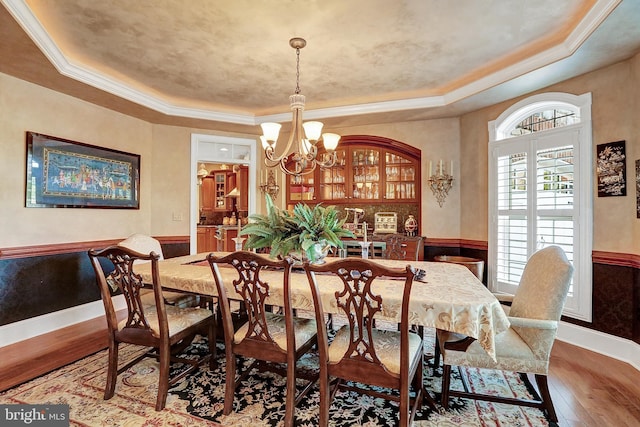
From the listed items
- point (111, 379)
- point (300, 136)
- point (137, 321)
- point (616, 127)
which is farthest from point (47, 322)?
point (616, 127)

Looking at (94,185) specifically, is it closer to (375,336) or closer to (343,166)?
(343,166)

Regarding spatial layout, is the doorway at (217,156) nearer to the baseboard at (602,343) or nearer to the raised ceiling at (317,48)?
the raised ceiling at (317,48)

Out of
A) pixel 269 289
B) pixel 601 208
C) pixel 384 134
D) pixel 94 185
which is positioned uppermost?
pixel 384 134

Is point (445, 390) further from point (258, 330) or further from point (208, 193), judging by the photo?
point (208, 193)

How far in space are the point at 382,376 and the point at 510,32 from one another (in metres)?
2.84

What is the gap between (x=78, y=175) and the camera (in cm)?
381

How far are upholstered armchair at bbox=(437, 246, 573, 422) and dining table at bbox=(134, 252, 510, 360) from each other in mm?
257

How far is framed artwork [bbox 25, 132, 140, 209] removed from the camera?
3412 mm

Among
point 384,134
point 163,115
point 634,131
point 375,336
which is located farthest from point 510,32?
point 163,115

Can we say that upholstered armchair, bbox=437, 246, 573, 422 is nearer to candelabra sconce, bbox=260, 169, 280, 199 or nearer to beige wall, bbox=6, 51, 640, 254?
beige wall, bbox=6, 51, 640, 254

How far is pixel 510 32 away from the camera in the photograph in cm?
272

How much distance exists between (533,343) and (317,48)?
2.79m

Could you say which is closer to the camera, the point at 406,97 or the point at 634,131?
the point at 634,131

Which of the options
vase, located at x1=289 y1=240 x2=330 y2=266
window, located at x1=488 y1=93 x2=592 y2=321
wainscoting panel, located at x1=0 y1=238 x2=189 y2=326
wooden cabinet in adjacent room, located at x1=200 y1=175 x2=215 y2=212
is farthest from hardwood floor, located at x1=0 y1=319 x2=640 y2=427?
wooden cabinet in adjacent room, located at x1=200 y1=175 x2=215 y2=212
